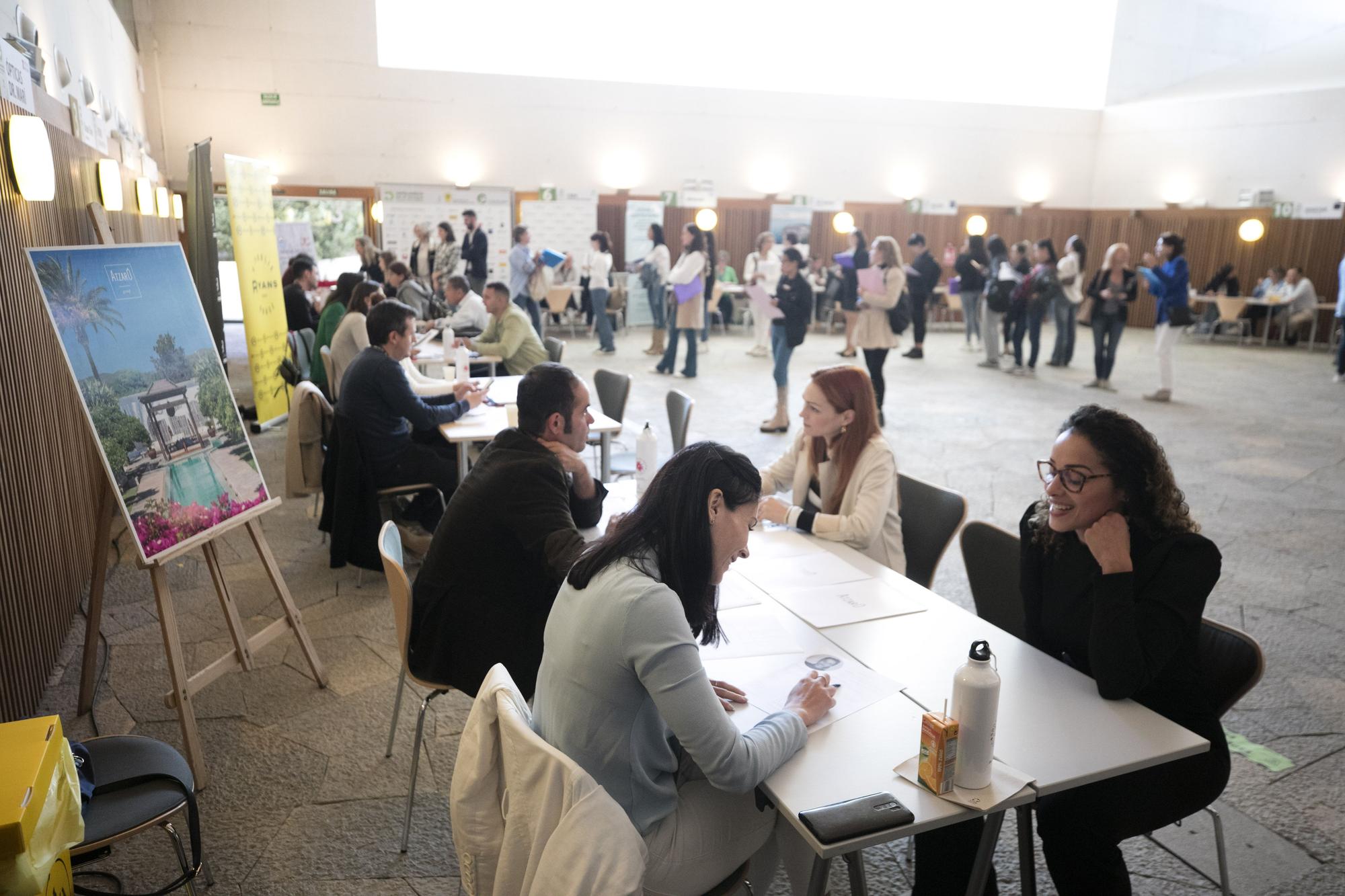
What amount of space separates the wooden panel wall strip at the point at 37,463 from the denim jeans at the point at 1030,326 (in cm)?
950

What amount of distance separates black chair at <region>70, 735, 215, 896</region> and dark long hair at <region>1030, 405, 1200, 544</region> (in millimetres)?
2211

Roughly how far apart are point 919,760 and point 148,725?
9.02 feet

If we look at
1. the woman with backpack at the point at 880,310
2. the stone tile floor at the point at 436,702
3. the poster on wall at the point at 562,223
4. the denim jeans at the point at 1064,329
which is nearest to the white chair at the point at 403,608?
the stone tile floor at the point at 436,702

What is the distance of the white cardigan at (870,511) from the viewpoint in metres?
2.79

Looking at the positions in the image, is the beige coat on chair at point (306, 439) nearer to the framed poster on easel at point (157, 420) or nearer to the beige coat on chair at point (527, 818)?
the framed poster on easel at point (157, 420)

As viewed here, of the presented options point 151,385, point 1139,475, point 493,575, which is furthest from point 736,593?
point 151,385

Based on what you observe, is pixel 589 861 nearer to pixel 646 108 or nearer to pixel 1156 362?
pixel 1156 362

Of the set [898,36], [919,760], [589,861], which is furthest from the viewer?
[898,36]

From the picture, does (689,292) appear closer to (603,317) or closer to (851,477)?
(603,317)

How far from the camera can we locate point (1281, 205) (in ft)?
48.3

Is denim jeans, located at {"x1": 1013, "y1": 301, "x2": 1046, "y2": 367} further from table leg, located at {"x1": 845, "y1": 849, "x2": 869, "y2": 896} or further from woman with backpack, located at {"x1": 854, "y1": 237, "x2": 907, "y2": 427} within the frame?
table leg, located at {"x1": 845, "y1": 849, "x2": 869, "y2": 896}

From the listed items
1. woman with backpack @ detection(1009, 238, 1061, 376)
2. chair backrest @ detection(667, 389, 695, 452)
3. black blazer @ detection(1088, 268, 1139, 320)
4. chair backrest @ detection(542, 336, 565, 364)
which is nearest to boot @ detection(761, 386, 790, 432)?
chair backrest @ detection(542, 336, 565, 364)

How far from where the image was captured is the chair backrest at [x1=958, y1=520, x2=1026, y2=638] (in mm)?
2467

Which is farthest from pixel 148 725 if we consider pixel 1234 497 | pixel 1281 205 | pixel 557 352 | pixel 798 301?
pixel 1281 205
